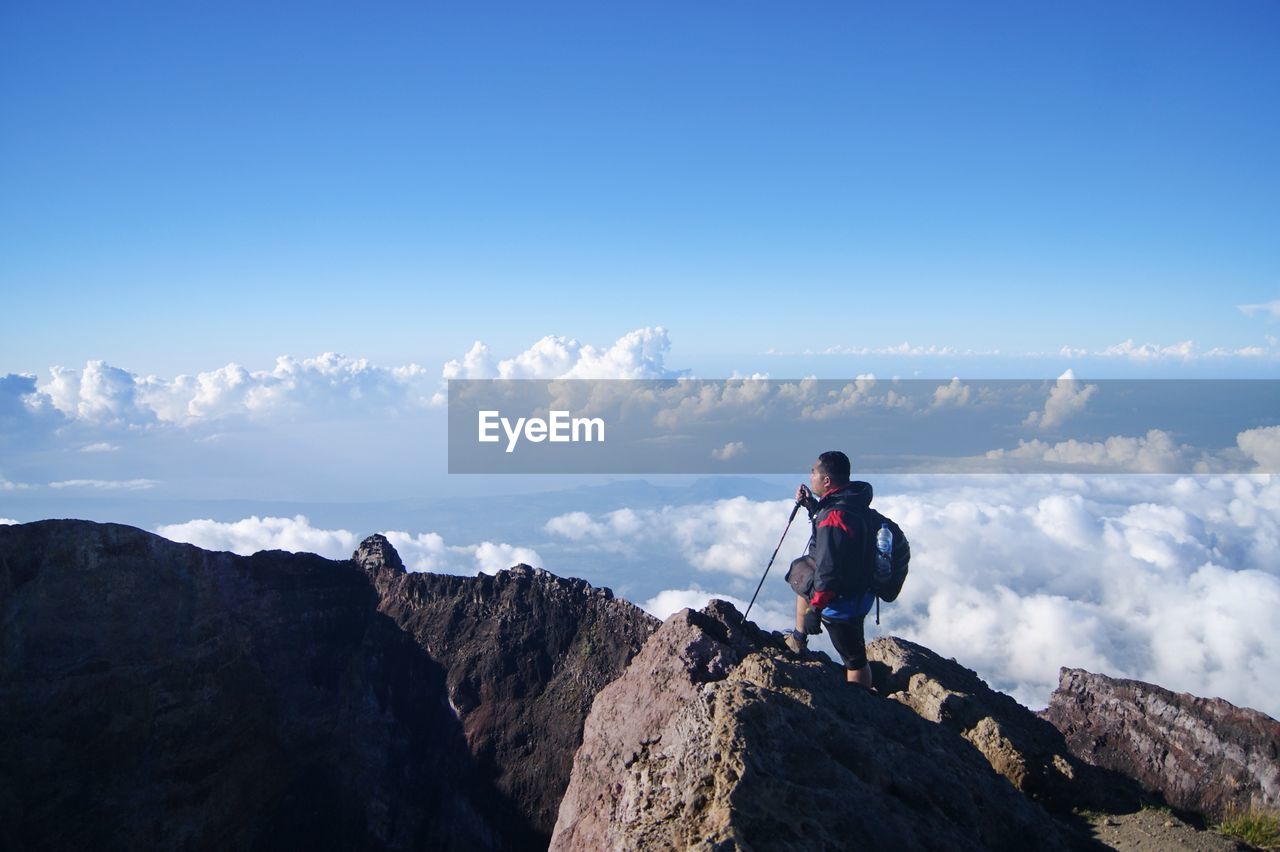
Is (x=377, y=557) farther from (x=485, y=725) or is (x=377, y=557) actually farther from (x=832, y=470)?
(x=832, y=470)

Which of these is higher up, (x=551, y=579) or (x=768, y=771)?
(x=768, y=771)

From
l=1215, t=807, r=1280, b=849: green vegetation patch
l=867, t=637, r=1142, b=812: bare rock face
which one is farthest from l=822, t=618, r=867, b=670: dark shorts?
l=1215, t=807, r=1280, b=849: green vegetation patch

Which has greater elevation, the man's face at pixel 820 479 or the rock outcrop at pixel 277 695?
the man's face at pixel 820 479

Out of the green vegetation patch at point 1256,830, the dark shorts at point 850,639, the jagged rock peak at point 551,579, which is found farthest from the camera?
the jagged rock peak at point 551,579

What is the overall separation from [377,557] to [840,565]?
31.3 ft

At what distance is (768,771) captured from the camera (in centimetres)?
533

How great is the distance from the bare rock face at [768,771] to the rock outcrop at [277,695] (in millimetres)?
5115

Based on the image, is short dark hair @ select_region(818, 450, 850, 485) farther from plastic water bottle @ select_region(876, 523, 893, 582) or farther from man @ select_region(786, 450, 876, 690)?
plastic water bottle @ select_region(876, 523, 893, 582)

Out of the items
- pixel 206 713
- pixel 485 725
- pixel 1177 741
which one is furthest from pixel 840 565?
pixel 206 713

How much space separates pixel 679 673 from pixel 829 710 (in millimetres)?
1640

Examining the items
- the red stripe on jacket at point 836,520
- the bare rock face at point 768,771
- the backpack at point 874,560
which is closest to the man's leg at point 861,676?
the backpack at point 874,560

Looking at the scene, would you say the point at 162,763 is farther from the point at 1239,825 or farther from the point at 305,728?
the point at 1239,825

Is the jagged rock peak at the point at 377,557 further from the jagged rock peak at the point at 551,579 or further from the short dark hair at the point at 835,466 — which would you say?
the short dark hair at the point at 835,466

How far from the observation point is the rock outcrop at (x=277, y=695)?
1053 cm
